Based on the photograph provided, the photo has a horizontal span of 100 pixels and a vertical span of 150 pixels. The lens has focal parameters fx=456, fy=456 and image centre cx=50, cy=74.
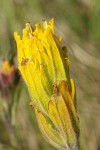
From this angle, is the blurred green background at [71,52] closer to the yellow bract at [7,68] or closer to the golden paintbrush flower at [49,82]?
the yellow bract at [7,68]

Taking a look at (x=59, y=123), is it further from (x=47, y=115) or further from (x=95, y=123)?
(x=95, y=123)

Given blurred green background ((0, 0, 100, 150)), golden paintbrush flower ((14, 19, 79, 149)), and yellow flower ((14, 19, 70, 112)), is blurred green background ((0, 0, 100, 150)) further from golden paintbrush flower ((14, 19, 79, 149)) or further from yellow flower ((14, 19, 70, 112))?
yellow flower ((14, 19, 70, 112))

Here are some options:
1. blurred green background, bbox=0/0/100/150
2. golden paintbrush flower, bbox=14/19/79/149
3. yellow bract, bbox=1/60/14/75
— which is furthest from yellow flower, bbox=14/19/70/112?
blurred green background, bbox=0/0/100/150

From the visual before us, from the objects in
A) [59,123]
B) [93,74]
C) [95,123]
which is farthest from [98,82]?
[59,123]

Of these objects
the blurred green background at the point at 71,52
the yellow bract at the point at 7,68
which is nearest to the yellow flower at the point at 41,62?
the yellow bract at the point at 7,68

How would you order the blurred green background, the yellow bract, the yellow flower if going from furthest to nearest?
the blurred green background < the yellow bract < the yellow flower

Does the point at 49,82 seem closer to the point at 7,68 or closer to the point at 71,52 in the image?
the point at 7,68
